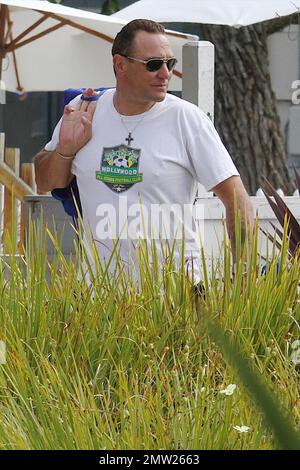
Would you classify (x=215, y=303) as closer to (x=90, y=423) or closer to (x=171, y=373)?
(x=171, y=373)

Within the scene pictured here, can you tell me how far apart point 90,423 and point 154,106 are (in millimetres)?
1765

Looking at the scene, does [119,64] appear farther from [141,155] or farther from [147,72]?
[141,155]

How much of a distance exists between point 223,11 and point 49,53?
2.57 meters

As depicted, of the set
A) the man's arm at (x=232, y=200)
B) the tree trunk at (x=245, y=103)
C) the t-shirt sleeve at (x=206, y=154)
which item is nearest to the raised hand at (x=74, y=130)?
the t-shirt sleeve at (x=206, y=154)

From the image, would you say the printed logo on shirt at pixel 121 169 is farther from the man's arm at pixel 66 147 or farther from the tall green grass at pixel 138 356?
the tall green grass at pixel 138 356

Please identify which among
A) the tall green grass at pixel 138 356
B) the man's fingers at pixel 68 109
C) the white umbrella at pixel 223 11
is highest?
the white umbrella at pixel 223 11

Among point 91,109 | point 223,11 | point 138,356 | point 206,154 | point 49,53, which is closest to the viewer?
point 138,356

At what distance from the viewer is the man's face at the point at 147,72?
4.23 meters

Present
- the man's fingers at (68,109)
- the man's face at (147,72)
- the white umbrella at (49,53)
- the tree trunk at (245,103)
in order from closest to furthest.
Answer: the man's face at (147,72) < the man's fingers at (68,109) < the white umbrella at (49,53) < the tree trunk at (245,103)

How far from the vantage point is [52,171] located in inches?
172

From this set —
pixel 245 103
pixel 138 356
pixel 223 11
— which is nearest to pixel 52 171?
pixel 138 356

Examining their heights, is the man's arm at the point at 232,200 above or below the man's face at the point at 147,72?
below

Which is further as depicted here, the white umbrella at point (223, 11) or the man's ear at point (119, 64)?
the white umbrella at point (223, 11)

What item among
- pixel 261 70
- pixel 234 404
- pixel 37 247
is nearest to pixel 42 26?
pixel 261 70
